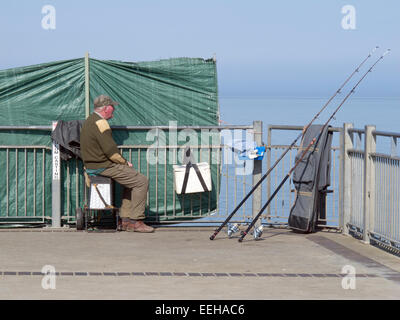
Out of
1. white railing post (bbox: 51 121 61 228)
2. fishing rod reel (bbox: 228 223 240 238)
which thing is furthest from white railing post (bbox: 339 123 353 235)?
white railing post (bbox: 51 121 61 228)

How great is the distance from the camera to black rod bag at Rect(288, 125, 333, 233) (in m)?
11.0

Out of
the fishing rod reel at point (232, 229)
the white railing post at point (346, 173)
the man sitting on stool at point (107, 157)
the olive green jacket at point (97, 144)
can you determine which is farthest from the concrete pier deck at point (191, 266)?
the olive green jacket at point (97, 144)

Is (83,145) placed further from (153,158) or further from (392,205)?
(392,205)

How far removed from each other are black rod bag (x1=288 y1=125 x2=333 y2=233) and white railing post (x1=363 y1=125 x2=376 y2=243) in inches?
30.2

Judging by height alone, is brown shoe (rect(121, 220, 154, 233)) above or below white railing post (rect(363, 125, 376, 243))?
below

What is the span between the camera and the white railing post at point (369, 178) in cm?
1023

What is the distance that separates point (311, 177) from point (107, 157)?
2490 mm

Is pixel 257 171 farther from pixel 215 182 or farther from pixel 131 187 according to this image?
pixel 131 187

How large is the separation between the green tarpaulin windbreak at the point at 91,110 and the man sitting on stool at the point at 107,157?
0.58 metres

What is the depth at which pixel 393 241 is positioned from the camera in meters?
9.53

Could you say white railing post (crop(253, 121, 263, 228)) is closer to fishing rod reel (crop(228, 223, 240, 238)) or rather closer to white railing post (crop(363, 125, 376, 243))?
fishing rod reel (crop(228, 223, 240, 238))
